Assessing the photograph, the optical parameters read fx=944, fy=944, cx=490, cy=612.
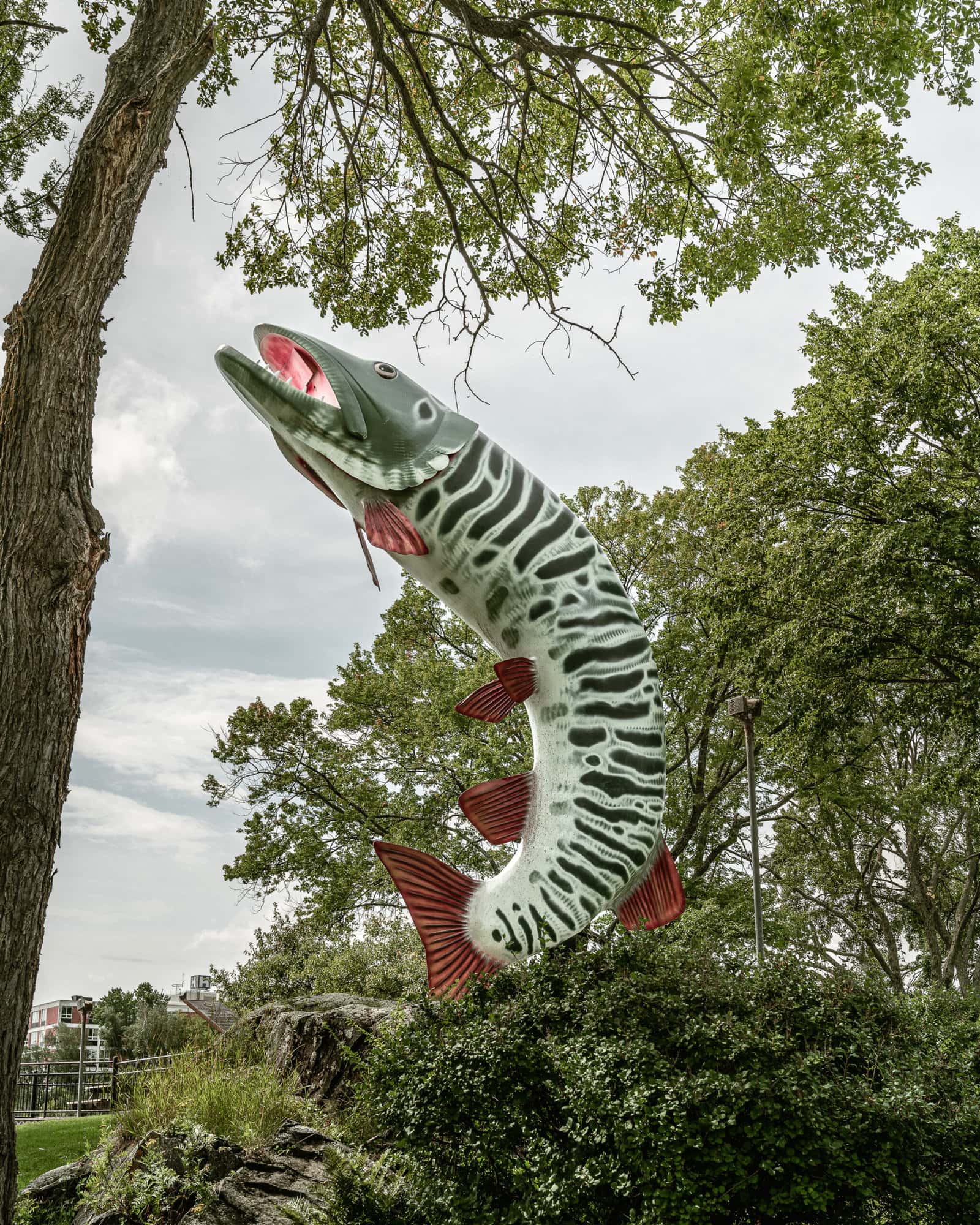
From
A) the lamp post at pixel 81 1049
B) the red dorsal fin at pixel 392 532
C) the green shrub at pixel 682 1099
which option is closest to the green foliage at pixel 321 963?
the lamp post at pixel 81 1049

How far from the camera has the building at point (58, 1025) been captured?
31873 millimetres

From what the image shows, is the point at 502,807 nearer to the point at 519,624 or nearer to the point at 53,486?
the point at 519,624

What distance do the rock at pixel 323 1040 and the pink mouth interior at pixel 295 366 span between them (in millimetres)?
5778

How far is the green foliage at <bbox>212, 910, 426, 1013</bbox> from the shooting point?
14508 mm

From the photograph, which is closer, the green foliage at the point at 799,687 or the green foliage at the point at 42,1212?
the green foliage at the point at 42,1212

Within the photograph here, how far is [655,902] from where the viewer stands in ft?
14.4

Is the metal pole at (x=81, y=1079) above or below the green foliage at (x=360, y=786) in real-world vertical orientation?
below

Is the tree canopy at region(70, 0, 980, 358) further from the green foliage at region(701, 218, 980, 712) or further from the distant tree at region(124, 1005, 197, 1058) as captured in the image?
the distant tree at region(124, 1005, 197, 1058)

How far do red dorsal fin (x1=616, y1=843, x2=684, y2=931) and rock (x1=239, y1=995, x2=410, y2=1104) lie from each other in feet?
14.5

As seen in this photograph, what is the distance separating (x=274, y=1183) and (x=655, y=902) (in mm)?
3839

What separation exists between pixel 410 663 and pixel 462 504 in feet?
52.7

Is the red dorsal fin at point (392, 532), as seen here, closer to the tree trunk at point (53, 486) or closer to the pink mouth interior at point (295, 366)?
the pink mouth interior at point (295, 366)

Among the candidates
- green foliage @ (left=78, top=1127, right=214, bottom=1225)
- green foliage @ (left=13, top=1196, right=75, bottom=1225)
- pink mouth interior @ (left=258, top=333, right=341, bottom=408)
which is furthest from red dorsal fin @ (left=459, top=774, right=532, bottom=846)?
green foliage @ (left=13, top=1196, right=75, bottom=1225)

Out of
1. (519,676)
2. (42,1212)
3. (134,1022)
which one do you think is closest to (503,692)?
(519,676)
